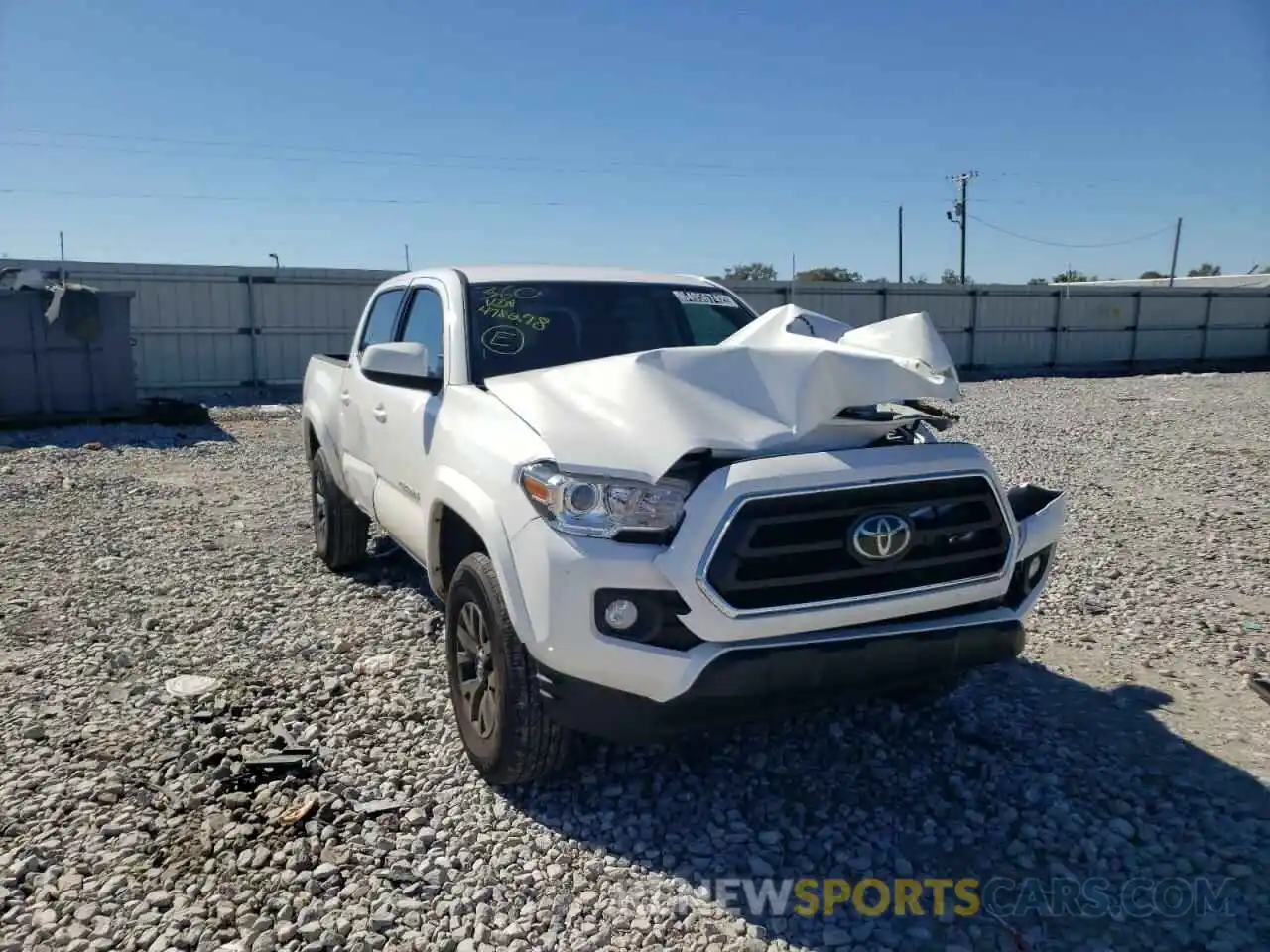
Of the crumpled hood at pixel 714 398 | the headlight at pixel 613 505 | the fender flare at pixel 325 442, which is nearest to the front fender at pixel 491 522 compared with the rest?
the headlight at pixel 613 505

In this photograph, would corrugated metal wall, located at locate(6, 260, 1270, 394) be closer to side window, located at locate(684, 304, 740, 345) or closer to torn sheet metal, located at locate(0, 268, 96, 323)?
torn sheet metal, located at locate(0, 268, 96, 323)

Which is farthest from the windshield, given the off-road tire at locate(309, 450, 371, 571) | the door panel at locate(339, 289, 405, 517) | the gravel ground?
the off-road tire at locate(309, 450, 371, 571)

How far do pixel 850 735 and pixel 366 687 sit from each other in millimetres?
2199

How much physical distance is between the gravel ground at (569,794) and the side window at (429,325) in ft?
4.90

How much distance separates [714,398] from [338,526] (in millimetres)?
3628

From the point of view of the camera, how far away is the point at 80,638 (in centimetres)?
505

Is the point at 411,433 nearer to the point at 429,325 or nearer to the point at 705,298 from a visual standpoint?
the point at 429,325

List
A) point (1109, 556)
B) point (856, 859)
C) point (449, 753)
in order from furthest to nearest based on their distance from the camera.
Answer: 1. point (1109, 556)
2. point (449, 753)
3. point (856, 859)

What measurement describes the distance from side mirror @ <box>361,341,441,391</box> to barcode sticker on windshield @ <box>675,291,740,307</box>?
144 centimetres

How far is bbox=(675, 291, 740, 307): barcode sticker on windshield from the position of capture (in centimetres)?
489

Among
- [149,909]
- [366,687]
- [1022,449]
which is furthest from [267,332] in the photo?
[149,909]

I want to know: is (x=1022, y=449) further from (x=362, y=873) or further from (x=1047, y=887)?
(x=362, y=873)

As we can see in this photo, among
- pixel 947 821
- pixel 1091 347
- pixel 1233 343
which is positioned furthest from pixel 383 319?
pixel 1233 343

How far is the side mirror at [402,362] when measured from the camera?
3928mm
